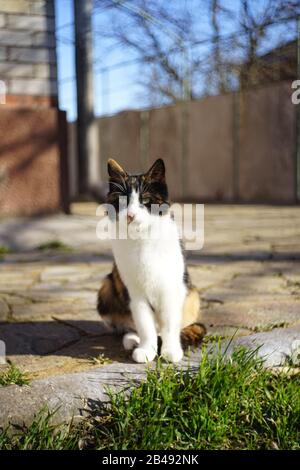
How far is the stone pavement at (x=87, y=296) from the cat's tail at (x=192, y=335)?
0.45 feet

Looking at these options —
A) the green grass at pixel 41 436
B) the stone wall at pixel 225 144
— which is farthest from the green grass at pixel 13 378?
the stone wall at pixel 225 144

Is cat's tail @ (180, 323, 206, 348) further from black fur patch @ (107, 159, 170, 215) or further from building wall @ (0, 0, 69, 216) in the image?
building wall @ (0, 0, 69, 216)

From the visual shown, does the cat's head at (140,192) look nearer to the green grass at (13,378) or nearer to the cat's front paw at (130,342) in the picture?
the cat's front paw at (130,342)

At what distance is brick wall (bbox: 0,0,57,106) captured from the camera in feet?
18.4

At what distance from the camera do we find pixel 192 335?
238cm

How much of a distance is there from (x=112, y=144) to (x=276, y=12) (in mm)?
6597

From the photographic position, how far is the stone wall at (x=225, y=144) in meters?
8.93

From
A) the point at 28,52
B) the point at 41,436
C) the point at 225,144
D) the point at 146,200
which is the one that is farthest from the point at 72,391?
the point at 225,144

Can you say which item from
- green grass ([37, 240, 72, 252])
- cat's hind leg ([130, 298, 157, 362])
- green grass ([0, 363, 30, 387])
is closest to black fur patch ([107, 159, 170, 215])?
cat's hind leg ([130, 298, 157, 362])

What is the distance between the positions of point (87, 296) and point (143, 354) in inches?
48.1

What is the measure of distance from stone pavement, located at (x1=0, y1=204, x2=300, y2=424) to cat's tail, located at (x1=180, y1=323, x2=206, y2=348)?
5.4 inches

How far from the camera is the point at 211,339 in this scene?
2.42 metres

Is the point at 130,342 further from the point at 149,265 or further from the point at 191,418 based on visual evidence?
the point at 191,418
